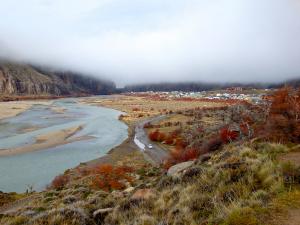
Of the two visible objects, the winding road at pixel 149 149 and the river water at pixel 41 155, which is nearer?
the river water at pixel 41 155

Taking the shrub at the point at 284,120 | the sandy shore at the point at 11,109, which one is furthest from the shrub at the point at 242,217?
the sandy shore at the point at 11,109

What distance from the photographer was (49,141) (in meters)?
52.5

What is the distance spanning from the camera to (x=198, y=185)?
1020cm

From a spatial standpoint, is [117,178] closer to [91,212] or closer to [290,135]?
[290,135]

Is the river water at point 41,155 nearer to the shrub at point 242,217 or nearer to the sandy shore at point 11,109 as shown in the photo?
the sandy shore at point 11,109

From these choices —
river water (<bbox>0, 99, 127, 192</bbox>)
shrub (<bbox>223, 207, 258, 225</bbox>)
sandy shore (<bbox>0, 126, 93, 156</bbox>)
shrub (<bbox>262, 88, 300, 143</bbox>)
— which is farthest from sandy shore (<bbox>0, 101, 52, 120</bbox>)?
shrub (<bbox>223, 207, 258, 225</bbox>)

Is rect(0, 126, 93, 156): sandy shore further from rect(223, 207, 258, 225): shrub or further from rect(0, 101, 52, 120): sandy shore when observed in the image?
rect(223, 207, 258, 225): shrub

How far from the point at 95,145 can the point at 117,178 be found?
24.2 m

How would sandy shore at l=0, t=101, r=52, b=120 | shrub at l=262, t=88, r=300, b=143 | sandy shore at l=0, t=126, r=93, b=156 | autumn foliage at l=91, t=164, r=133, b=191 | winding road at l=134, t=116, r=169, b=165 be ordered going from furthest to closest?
sandy shore at l=0, t=101, r=52, b=120 → sandy shore at l=0, t=126, r=93, b=156 → winding road at l=134, t=116, r=169, b=165 → autumn foliage at l=91, t=164, r=133, b=191 → shrub at l=262, t=88, r=300, b=143

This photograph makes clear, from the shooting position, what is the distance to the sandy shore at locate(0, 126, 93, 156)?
44.8 meters

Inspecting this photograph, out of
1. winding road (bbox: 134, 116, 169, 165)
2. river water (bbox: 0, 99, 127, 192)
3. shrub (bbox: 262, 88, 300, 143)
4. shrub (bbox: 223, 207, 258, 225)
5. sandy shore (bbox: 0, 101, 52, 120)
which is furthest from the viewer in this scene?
sandy shore (bbox: 0, 101, 52, 120)

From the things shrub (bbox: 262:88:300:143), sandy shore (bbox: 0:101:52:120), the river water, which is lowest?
the river water

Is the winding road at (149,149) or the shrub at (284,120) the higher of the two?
the shrub at (284,120)

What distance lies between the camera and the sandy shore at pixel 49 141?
4476cm
